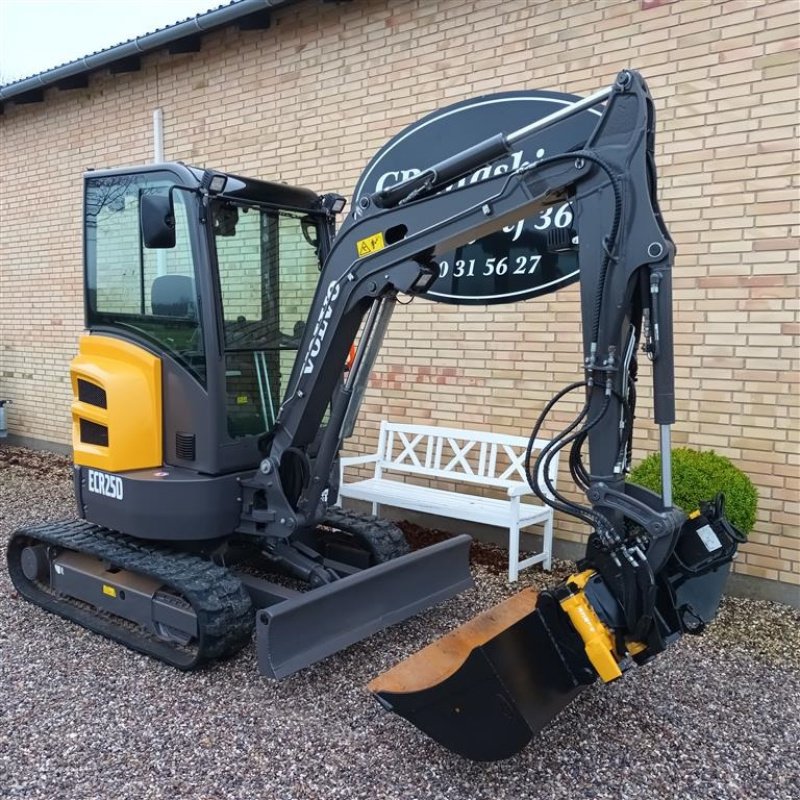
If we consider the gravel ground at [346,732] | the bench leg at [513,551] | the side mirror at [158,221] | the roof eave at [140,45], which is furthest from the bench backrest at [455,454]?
the roof eave at [140,45]

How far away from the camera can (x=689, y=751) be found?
303 cm

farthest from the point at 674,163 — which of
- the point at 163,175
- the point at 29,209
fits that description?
the point at 29,209

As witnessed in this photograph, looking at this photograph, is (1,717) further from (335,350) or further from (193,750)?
(335,350)

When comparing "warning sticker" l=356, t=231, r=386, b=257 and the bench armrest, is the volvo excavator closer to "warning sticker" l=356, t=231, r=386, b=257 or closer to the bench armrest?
"warning sticker" l=356, t=231, r=386, b=257

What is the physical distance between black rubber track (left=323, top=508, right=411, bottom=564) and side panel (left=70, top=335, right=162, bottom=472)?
3.67 ft

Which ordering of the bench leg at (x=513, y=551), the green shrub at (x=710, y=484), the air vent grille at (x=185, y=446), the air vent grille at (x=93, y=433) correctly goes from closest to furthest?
the air vent grille at (x=185, y=446)
the air vent grille at (x=93, y=433)
the green shrub at (x=710, y=484)
the bench leg at (x=513, y=551)

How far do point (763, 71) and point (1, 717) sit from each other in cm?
523

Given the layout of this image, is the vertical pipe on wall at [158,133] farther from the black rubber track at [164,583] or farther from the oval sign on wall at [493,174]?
the black rubber track at [164,583]

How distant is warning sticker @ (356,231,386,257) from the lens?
137 inches

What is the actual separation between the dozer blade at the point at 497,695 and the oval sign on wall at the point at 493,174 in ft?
9.58

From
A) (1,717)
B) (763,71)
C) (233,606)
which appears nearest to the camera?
(1,717)

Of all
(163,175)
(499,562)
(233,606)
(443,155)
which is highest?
(443,155)

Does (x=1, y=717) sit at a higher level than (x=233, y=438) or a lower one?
lower

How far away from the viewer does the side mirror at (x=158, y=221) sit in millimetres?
3557
